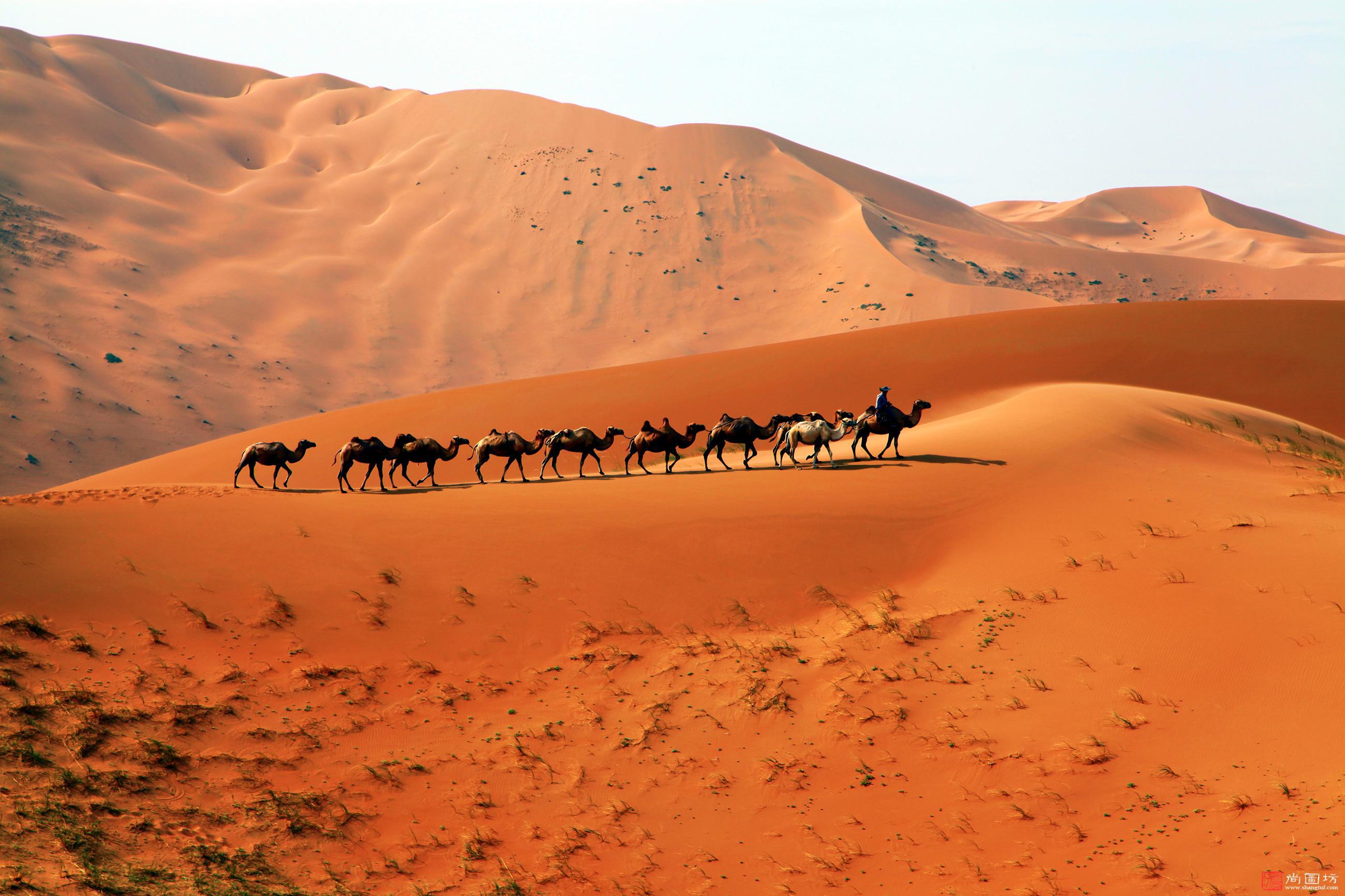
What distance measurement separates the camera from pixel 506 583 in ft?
47.8

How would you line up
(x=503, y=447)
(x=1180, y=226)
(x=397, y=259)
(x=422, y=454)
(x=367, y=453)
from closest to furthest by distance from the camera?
(x=367, y=453)
(x=422, y=454)
(x=503, y=447)
(x=397, y=259)
(x=1180, y=226)

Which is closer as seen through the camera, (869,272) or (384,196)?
(869,272)

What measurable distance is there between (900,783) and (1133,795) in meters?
2.28

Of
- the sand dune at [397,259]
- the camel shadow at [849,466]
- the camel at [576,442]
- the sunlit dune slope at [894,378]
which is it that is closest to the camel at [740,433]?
the camel shadow at [849,466]

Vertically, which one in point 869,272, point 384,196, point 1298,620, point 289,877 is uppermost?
point 384,196

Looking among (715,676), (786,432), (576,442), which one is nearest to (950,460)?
(786,432)

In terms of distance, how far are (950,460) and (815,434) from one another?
2.99 metres

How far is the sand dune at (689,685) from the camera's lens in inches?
349

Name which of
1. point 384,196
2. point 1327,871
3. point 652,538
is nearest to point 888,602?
point 652,538

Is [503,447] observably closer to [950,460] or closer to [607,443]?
[607,443]

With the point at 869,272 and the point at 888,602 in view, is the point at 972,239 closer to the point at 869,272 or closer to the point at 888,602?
the point at 869,272

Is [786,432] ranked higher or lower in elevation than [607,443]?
higher

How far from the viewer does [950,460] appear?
20188mm

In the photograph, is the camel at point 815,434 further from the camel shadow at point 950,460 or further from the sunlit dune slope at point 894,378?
the sunlit dune slope at point 894,378
